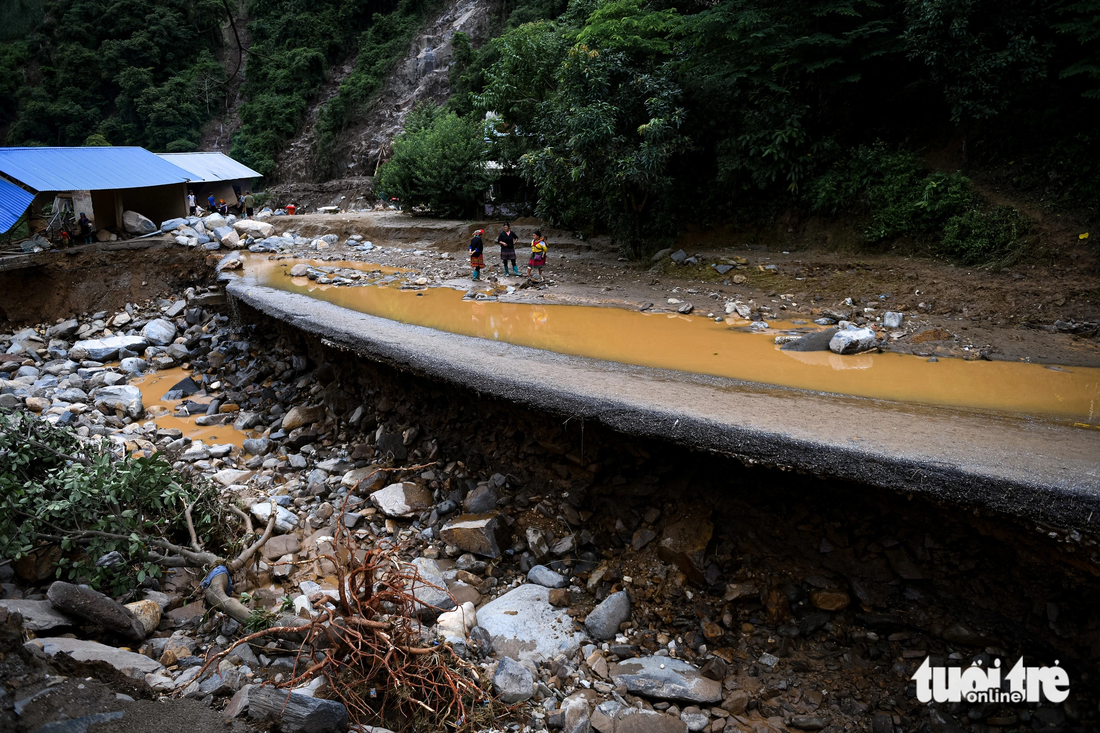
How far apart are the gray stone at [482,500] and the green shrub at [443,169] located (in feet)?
49.6

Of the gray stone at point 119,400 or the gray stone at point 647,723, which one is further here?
the gray stone at point 119,400

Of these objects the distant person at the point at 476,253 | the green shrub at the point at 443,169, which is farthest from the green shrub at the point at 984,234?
the green shrub at the point at 443,169

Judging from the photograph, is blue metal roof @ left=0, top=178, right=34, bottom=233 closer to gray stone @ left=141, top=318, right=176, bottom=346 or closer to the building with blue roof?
A: the building with blue roof

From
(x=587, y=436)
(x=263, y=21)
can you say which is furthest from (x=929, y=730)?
(x=263, y=21)

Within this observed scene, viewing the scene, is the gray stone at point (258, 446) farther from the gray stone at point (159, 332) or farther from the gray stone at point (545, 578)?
the gray stone at point (159, 332)

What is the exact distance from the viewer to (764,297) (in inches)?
414

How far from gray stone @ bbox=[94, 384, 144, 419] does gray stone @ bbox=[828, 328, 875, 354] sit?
10067 millimetres

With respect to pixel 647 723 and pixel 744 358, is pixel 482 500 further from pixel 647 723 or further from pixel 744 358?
pixel 744 358

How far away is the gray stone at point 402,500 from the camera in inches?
243

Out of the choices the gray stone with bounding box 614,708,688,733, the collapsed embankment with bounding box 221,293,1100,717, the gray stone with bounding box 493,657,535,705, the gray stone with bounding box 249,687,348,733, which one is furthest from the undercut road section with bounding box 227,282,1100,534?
the gray stone with bounding box 249,687,348,733

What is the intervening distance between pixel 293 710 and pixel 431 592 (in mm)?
1796

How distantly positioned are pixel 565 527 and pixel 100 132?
4322 cm

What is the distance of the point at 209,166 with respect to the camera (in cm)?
2375

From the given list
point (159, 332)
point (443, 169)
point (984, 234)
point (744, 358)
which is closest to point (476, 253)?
point (159, 332)
